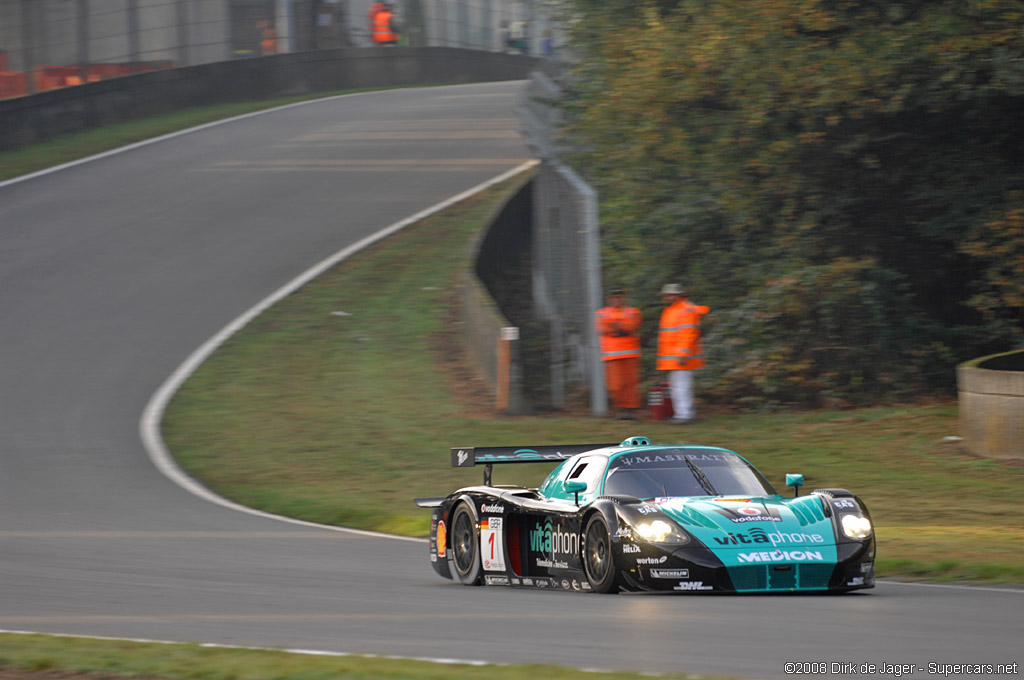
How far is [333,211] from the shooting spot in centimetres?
3206

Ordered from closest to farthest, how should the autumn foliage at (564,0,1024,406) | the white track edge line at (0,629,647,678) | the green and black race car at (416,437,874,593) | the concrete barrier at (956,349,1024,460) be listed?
the white track edge line at (0,629,647,678)
the green and black race car at (416,437,874,593)
the concrete barrier at (956,349,1024,460)
the autumn foliage at (564,0,1024,406)

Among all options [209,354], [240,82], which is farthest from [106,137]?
[209,354]

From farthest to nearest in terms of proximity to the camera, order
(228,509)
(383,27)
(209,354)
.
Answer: (383,27) → (209,354) → (228,509)

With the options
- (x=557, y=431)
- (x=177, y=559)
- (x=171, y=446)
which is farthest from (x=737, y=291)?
(x=177, y=559)

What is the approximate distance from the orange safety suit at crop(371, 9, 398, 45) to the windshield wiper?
41.2 meters

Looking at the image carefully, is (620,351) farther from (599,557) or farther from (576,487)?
(599,557)

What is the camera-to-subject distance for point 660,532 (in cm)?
949

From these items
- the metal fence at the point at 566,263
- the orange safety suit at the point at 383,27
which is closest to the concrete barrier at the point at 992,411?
the metal fence at the point at 566,263

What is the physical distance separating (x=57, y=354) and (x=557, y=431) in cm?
863

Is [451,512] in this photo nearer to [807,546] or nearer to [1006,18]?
[807,546]

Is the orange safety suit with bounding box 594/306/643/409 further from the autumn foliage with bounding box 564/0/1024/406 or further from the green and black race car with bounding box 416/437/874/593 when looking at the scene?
the green and black race car with bounding box 416/437/874/593

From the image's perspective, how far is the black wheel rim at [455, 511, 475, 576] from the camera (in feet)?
37.7

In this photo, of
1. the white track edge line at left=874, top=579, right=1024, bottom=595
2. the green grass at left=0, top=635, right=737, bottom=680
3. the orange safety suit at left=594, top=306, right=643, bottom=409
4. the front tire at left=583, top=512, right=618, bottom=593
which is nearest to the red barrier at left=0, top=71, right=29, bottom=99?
the orange safety suit at left=594, top=306, right=643, bottom=409

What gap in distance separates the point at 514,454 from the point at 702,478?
1704mm
